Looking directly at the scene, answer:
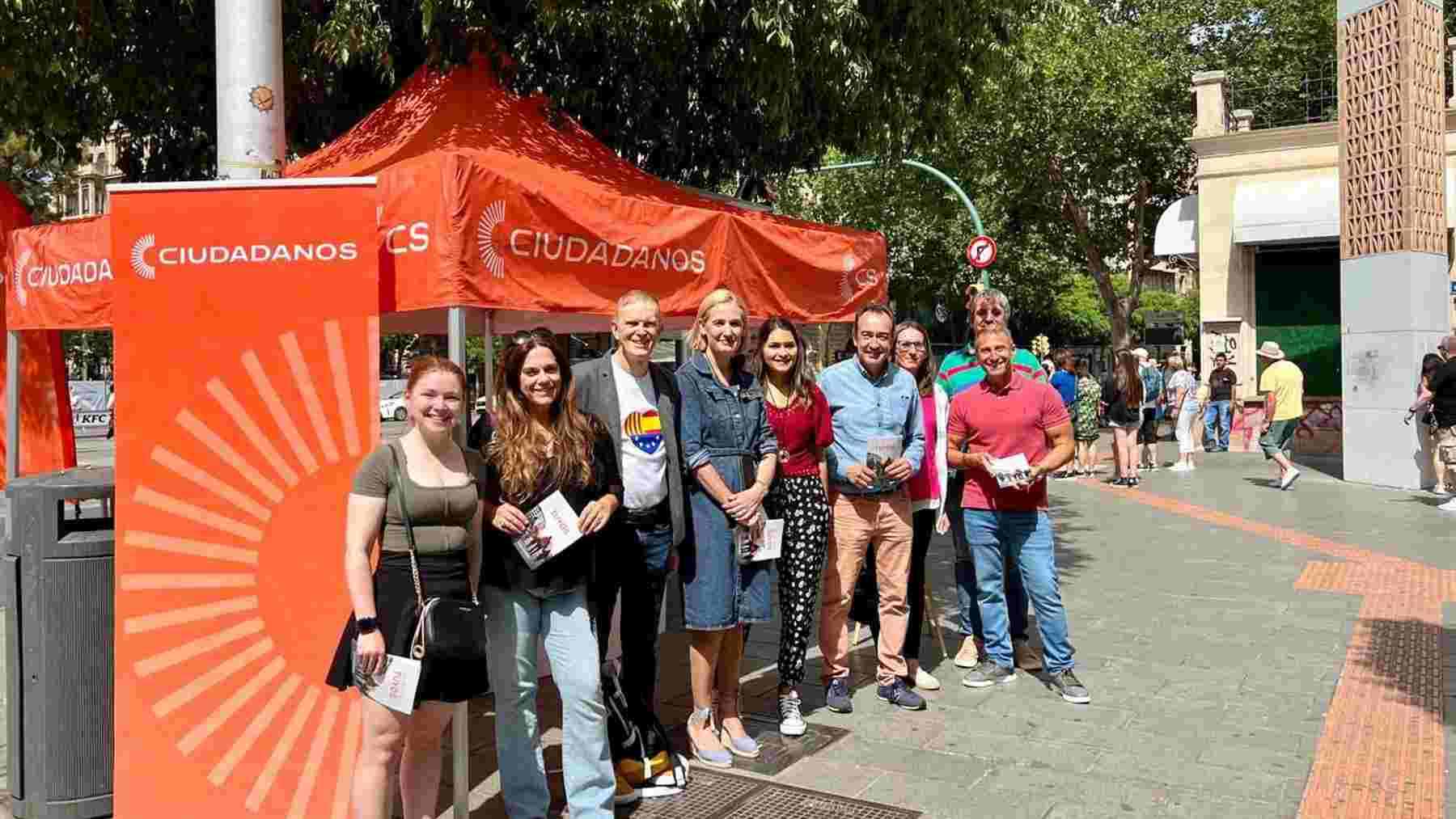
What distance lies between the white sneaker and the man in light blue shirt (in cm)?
39

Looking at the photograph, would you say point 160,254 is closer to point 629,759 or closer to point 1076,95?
point 629,759

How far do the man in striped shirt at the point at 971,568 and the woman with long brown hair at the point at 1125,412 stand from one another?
9033 millimetres

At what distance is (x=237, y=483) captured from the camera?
150 inches

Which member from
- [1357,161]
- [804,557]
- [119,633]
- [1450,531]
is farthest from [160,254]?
[1357,161]

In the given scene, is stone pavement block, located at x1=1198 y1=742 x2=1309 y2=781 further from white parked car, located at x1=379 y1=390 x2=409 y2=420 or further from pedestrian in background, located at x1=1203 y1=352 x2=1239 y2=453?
white parked car, located at x1=379 y1=390 x2=409 y2=420

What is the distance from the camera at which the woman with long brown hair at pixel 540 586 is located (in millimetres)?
3867

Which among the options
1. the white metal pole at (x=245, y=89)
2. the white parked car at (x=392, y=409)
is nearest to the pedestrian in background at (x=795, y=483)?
the white metal pole at (x=245, y=89)

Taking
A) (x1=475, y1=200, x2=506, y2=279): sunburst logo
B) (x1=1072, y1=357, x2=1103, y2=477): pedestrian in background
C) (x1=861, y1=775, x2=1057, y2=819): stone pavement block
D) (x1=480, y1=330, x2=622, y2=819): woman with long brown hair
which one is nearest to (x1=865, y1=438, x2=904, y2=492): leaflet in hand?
(x1=861, y1=775, x2=1057, y2=819): stone pavement block

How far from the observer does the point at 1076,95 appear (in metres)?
25.7

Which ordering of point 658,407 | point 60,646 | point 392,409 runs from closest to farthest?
1. point 60,646
2. point 658,407
3. point 392,409

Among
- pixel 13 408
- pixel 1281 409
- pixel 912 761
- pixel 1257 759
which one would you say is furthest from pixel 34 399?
pixel 1281 409

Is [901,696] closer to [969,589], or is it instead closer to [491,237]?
[969,589]

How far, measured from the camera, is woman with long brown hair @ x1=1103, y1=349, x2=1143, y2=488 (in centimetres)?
1468

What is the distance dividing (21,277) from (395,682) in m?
4.44
